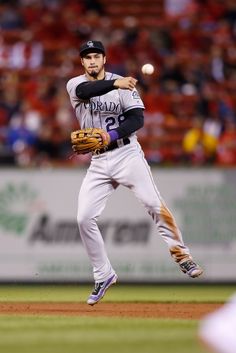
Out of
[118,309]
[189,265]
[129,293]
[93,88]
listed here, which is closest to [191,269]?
[189,265]

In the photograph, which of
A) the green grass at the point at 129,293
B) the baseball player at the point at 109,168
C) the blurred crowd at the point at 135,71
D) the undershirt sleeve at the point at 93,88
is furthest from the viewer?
the blurred crowd at the point at 135,71

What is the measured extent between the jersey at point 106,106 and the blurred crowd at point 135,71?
4910mm

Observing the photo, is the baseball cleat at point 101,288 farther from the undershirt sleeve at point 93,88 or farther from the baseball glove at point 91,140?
the undershirt sleeve at point 93,88

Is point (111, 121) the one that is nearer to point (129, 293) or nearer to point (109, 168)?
point (109, 168)

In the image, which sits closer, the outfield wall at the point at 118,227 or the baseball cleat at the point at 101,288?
the baseball cleat at the point at 101,288

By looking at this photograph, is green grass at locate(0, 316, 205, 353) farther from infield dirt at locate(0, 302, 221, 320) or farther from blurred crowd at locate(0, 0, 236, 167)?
blurred crowd at locate(0, 0, 236, 167)

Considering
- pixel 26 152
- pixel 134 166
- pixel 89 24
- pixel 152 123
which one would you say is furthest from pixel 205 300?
pixel 89 24

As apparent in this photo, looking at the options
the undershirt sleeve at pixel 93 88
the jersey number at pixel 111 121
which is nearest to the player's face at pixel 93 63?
the undershirt sleeve at pixel 93 88

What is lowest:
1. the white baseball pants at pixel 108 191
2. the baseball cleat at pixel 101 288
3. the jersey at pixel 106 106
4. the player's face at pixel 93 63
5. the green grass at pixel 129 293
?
the green grass at pixel 129 293

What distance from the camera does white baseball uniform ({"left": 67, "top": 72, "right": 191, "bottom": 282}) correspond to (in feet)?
28.1

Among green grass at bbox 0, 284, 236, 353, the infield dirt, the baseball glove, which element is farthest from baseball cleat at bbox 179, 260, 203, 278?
the baseball glove

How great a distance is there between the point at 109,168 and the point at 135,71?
776cm

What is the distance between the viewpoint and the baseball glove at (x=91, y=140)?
8398 mm

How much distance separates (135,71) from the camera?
53.1ft
